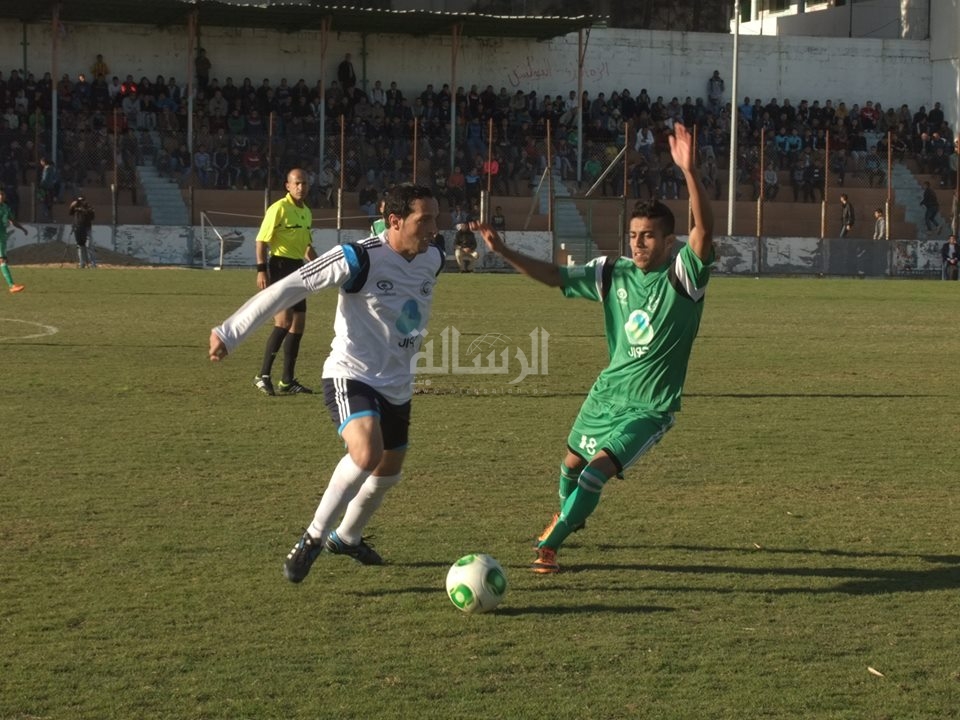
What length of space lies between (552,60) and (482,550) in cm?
4137

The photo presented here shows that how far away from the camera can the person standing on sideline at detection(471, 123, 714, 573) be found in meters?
6.37

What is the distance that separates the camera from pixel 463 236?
33.2m

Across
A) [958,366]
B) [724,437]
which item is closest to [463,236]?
[958,366]

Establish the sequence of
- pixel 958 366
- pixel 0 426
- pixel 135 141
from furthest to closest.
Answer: pixel 135 141 < pixel 958 366 < pixel 0 426

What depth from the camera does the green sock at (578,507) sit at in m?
6.36

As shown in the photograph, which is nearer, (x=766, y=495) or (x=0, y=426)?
(x=766, y=495)

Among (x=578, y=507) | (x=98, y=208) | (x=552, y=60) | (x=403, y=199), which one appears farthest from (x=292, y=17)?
(x=578, y=507)

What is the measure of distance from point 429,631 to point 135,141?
32.2 m

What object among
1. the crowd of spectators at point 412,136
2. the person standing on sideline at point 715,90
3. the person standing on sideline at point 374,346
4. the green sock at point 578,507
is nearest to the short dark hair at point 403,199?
the person standing on sideline at point 374,346

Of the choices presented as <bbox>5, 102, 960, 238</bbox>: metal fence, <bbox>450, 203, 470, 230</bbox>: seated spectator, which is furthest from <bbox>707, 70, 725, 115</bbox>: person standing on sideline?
<bbox>450, 203, 470, 230</bbox>: seated spectator

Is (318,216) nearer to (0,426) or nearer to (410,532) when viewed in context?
(0,426)

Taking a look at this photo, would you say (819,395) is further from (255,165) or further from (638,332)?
Result: (255,165)

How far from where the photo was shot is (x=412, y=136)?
130 ft

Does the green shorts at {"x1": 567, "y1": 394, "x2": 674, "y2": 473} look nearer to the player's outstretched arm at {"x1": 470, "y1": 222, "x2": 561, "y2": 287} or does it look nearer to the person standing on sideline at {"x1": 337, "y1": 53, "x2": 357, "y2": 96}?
the player's outstretched arm at {"x1": 470, "y1": 222, "x2": 561, "y2": 287}
